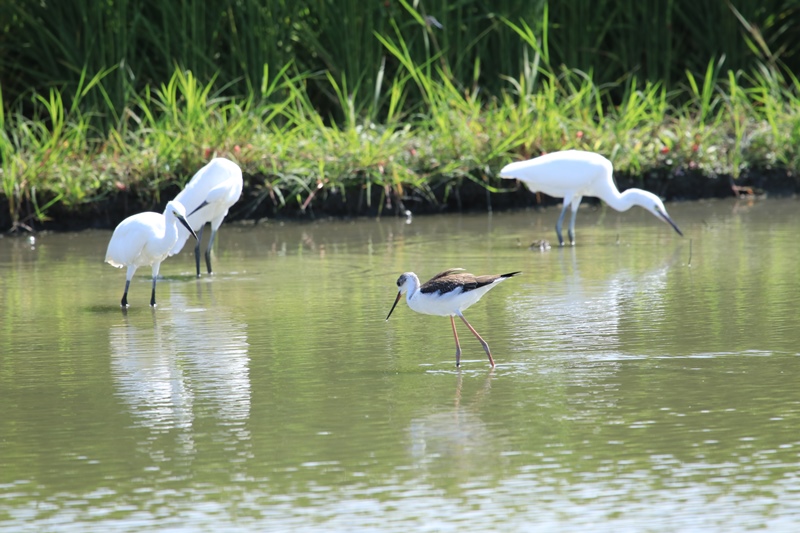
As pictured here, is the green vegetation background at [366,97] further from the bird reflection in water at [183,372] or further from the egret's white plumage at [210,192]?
the bird reflection in water at [183,372]

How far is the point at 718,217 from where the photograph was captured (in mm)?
11508

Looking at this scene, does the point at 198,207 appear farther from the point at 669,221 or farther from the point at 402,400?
the point at 402,400

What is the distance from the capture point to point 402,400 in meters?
5.46

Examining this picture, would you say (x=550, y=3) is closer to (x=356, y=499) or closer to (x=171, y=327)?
(x=171, y=327)

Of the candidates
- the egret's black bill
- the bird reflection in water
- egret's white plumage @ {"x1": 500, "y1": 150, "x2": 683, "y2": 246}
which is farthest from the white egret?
egret's white plumage @ {"x1": 500, "y1": 150, "x2": 683, "y2": 246}

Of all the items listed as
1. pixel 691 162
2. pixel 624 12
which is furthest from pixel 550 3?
pixel 691 162

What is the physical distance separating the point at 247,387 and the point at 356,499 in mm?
1611

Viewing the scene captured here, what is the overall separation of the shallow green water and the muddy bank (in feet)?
8.18

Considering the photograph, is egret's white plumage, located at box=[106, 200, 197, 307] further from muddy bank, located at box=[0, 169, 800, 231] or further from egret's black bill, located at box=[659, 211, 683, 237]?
egret's black bill, located at box=[659, 211, 683, 237]

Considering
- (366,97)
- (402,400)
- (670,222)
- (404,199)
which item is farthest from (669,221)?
(402,400)

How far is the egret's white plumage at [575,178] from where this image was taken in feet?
34.9

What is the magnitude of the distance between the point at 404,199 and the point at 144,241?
4559 mm

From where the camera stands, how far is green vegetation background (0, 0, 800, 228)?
12086mm

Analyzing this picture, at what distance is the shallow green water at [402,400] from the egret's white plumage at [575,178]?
3.94ft
